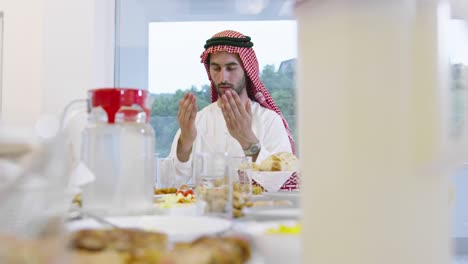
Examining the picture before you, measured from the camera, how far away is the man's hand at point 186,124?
170 centimetres

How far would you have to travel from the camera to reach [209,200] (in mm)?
583

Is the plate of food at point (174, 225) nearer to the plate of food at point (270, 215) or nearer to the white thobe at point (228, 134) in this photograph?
the plate of food at point (270, 215)

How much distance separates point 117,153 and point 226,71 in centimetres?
154

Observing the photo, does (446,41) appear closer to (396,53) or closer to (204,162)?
(396,53)

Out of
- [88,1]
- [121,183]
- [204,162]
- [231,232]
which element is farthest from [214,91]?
[231,232]

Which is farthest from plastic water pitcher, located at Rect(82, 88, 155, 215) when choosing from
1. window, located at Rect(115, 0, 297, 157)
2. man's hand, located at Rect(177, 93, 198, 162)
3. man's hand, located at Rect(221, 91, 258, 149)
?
window, located at Rect(115, 0, 297, 157)

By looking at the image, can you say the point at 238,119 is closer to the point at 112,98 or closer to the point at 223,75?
the point at 223,75

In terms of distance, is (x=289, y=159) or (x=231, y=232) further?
(x=289, y=159)

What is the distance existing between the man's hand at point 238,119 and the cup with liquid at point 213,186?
1.08 metres

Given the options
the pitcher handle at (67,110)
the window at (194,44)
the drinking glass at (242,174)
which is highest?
the window at (194,44)

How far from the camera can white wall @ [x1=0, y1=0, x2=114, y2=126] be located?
1229 mm

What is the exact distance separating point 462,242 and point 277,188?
7.73ft

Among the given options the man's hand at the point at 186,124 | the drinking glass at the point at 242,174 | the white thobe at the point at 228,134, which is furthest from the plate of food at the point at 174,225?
the white thobe at the point at 228,134

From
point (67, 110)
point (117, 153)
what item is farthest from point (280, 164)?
point (67, 110)
